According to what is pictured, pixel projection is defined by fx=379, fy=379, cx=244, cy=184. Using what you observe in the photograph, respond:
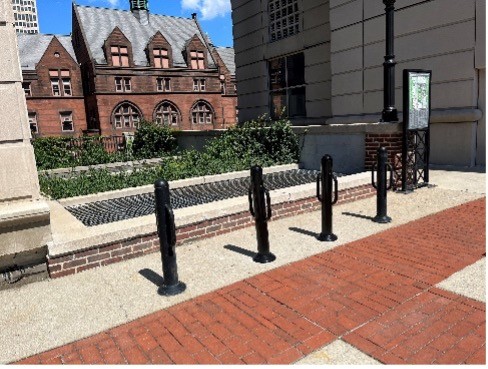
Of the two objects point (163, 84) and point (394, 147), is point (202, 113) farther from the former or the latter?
point (394, 147)

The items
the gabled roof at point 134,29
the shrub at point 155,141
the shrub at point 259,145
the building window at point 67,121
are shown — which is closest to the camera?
the shrub at point 259,145

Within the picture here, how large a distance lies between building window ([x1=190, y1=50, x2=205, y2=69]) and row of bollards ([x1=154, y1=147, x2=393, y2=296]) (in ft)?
130

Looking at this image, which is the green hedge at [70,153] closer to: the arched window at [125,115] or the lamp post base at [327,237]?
the lamp post base at [327,237]

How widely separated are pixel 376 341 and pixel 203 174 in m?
7.42

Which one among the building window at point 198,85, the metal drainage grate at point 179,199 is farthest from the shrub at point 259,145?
the building window at point 198,85

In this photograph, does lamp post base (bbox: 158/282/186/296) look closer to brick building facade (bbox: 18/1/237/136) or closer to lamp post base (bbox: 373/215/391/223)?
lamp post base (bbox: 373/215/391/223)

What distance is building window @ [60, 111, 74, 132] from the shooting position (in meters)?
39.2

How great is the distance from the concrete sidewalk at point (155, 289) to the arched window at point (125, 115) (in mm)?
34729

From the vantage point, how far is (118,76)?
38.1 meters

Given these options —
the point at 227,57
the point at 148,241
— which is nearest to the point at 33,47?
the point at 227,57

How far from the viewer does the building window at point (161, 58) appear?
132 feet

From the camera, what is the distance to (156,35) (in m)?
40.0

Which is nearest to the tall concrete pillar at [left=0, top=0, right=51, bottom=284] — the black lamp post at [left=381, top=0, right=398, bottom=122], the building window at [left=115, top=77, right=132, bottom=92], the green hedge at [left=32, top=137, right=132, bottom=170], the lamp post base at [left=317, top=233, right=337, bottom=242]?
the lamp post base at [left=317, top=233, right=337, bottom=242]

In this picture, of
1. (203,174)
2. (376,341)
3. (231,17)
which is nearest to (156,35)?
(231,17)
